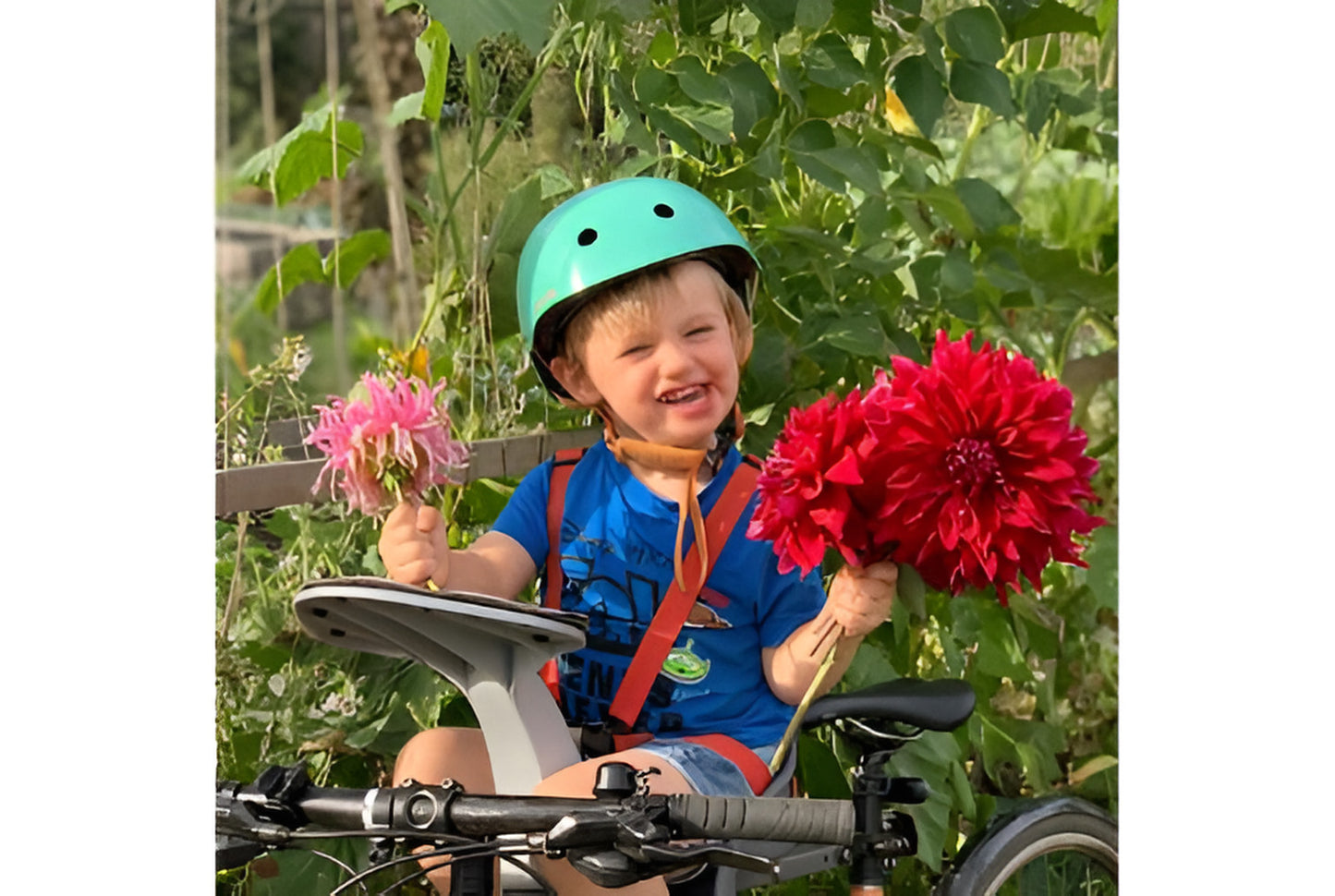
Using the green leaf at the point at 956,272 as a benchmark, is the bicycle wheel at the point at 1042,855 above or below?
below

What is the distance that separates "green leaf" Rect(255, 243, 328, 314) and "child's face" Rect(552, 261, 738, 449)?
37cm

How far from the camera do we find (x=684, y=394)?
1.89 meters

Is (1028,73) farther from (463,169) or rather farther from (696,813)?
(696,813)

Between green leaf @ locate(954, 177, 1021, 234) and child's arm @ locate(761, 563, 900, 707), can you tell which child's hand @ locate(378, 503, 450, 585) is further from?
green leaf @ locate(954, 177, 1021, 234)

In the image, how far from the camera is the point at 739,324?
194 cm

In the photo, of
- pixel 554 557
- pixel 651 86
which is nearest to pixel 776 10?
pixel 651 86

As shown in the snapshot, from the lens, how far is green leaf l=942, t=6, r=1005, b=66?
2.02 meters

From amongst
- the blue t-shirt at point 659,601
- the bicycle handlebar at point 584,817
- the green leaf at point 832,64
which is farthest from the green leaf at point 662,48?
the bicycle handlebar at point 584,817

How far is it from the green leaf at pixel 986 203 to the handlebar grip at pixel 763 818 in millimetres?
834

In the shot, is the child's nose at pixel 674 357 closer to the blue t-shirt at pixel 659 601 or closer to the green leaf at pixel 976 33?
the blue t-shirt at pixel 659 601

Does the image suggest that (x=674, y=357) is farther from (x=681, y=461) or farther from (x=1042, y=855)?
(x=1042, y=855)

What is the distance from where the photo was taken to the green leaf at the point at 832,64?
6.73 feet

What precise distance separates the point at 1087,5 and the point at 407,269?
87 centimetres

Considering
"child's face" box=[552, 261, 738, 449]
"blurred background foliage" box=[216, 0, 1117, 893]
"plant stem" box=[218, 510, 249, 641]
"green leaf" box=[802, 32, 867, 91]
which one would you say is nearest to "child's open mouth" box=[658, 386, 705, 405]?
"child's face" box=[552, 261, 738, 449]
